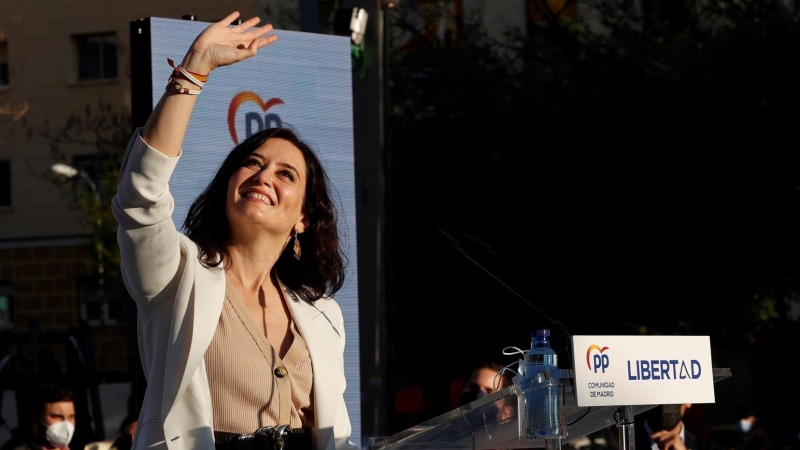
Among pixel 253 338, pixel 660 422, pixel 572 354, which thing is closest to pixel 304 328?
pixel 253 338

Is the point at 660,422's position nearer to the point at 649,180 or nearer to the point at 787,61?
the point at 649,180

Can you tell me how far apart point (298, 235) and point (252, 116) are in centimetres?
259

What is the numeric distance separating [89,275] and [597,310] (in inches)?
1072

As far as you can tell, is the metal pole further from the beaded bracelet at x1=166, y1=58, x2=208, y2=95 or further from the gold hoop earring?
the beaded bracelet at x1=166, y1=58, x2=208, y2=95

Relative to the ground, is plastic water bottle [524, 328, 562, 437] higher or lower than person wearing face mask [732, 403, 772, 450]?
higher

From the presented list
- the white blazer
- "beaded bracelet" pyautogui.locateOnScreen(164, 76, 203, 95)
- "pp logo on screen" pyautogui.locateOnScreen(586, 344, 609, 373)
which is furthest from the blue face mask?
"beaded bracelet" pyautogui.locateOnScreen(164, 76, 203, 95)

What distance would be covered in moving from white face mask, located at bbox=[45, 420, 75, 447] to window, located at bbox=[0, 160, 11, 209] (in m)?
23.4

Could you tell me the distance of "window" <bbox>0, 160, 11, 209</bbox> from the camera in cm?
2956

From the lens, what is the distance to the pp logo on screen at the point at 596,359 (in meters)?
3.48

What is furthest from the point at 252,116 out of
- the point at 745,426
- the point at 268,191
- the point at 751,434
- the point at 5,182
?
the point at 5,182

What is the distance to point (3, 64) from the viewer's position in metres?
21.8

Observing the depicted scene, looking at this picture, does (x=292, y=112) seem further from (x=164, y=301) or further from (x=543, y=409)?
(x=164, y=301)

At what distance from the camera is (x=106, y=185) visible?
76.6 ft

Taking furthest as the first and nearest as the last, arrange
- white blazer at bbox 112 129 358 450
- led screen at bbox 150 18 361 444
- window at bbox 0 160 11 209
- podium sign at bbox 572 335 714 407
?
window at bbox 0 160 11 209 → led screen at bbox 150 18 361 444 → podium sign at bbox 572 335 714 407 → white blazer at bbox 112 129 358 450
